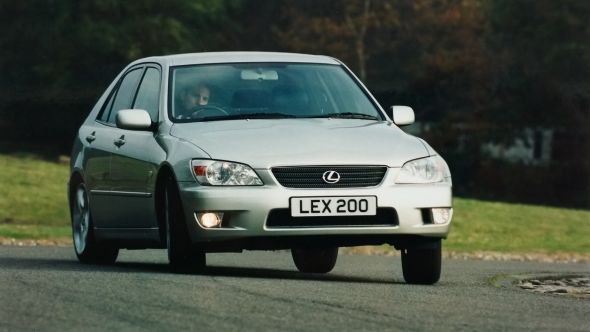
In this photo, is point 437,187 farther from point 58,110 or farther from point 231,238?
point 58,110

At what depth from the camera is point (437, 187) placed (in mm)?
11078

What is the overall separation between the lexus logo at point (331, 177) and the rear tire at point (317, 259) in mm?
2746

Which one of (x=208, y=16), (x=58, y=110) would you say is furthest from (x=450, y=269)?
(x=208, y=16)

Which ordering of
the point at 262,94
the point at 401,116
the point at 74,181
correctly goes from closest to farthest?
the point at 262,94 → the point at 401,116 → the point at 74,181

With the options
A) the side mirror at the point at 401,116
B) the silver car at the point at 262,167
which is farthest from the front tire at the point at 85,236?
the side mirror at the point at 401,116

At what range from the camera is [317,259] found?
44.3 feet

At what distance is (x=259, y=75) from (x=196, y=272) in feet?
5.33

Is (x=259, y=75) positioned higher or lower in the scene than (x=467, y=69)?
higher

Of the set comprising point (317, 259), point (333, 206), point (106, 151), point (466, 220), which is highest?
point (333, 206)

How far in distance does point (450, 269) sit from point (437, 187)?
13.4 ft

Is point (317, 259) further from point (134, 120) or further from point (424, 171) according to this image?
point (424, 171)

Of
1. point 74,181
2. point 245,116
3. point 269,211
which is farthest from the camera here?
point 74,181

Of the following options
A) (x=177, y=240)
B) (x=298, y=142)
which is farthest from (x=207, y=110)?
(x=177, y=240)

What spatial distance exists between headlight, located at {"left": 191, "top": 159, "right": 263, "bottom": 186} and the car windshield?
0.92 metres
